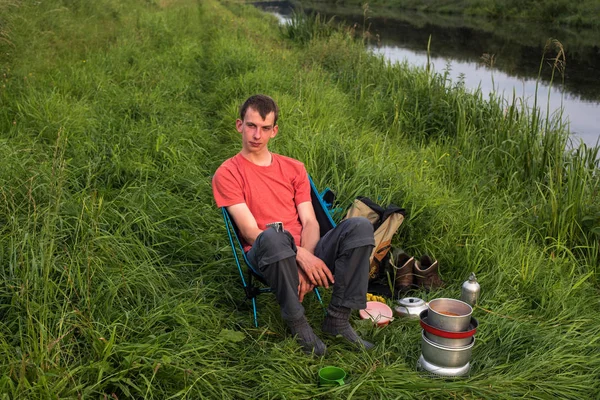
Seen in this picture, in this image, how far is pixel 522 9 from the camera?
29.3 m

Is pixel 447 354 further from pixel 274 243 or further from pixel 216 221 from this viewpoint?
pixel 216 221

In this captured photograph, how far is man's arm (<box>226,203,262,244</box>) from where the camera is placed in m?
→ 3.05

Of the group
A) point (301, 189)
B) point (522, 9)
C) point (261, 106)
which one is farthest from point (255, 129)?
point (522, 9)

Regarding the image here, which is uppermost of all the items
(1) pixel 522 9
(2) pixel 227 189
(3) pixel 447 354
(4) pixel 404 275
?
(2) pixel 227 189

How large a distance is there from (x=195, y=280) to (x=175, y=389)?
1.05 metres

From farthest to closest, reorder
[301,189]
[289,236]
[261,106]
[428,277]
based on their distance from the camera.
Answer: [428,277]
[301,189]
[261,106]
[289,236]

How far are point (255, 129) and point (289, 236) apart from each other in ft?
2.23

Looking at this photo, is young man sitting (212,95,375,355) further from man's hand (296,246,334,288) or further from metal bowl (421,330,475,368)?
metal bowl (421,330,475,368)

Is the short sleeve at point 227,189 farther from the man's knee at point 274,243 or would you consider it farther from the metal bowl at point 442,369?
the metal bowl at point 442,369

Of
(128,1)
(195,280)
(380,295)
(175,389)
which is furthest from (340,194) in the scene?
(128,1)

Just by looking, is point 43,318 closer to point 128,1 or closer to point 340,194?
point 340,194

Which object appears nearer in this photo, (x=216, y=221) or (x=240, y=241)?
(x=240, y=241)

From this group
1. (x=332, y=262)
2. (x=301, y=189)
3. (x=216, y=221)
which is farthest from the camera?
(x=216, y=221)

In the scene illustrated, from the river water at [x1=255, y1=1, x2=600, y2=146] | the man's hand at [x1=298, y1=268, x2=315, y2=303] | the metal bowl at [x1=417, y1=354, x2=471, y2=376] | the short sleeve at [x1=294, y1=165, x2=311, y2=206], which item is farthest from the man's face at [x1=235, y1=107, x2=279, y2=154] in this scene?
the river water at [x1=255, y1=1, x2=600, y2=146]
